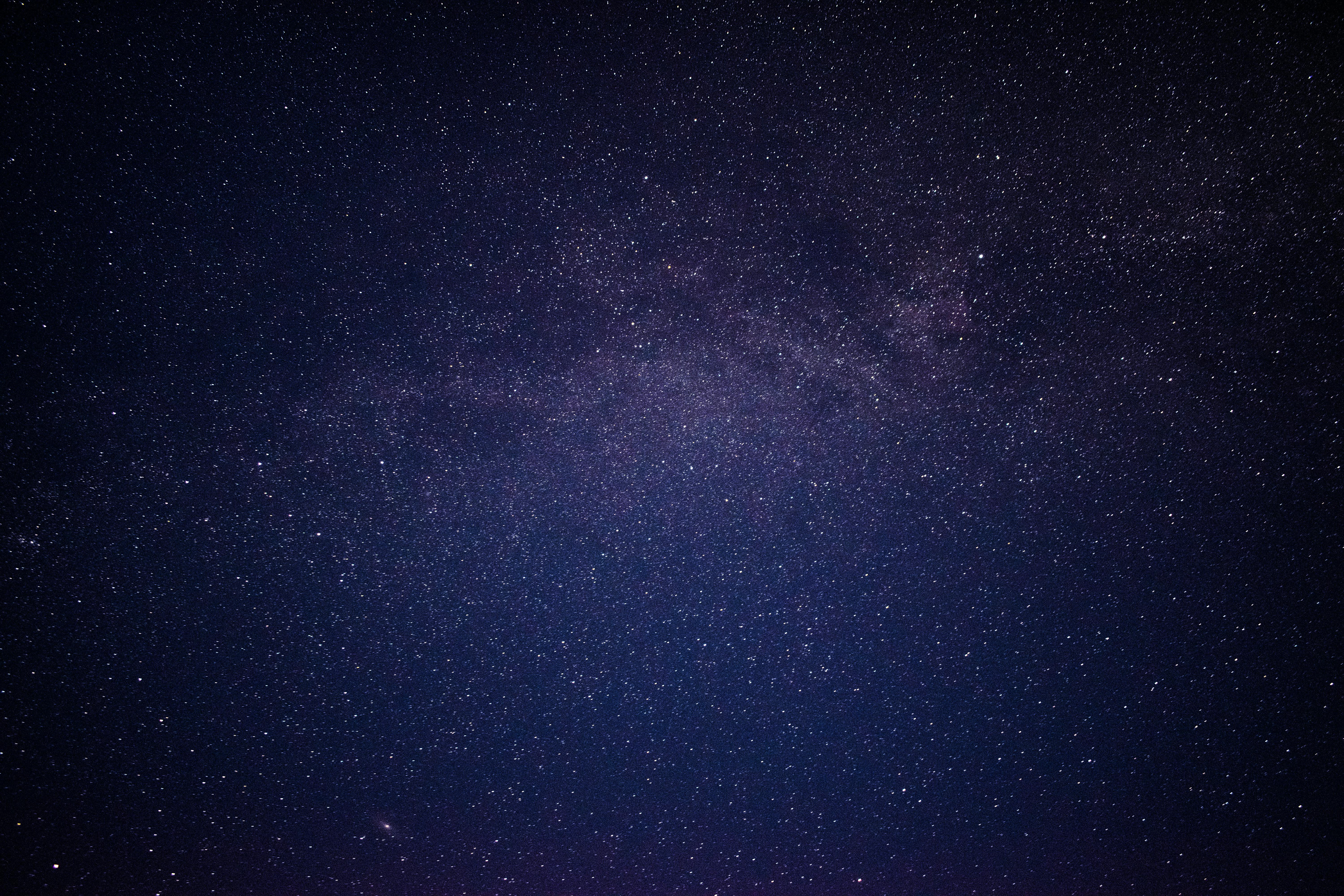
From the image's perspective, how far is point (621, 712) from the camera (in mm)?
1001

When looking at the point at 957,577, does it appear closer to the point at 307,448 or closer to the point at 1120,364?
the point at 1120,364

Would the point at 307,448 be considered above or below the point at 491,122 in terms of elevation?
below

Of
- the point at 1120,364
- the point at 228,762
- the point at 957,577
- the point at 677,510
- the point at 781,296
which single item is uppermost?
the point at 781,296

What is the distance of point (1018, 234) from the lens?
0.93 m

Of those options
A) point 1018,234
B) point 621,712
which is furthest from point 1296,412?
point 621,712

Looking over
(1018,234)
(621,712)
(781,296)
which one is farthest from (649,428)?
(1018,234)

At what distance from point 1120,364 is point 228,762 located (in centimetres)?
162

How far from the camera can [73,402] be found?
91 centimetres

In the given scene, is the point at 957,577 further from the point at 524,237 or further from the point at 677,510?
the point at 524,237

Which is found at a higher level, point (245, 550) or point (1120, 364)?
point (1120, 364)

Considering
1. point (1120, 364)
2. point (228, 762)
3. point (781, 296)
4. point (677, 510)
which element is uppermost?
point (781, 296)

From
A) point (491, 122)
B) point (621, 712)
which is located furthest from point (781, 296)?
point (621, 712)

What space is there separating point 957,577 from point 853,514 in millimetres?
205

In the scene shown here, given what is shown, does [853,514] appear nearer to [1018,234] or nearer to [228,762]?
[1018,234]
